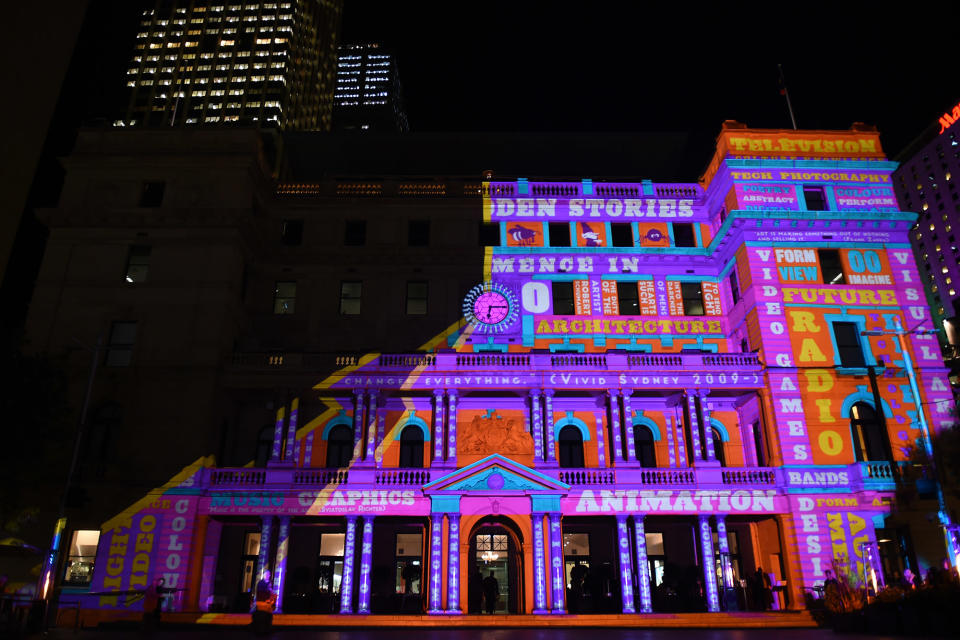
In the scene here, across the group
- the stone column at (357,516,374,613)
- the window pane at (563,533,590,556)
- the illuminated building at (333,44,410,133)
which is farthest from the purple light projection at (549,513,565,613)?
the illuminated building at (333,44,410,133)

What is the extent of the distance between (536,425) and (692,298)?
12173 mm

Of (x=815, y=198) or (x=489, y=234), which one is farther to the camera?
(x=489, y=234)

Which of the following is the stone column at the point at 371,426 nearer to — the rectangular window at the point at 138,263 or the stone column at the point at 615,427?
the stone column at the point at 615,427

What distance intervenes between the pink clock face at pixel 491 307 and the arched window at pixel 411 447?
6.70 meters

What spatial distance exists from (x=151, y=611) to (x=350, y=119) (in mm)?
152570

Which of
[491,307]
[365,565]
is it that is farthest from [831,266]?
[365,565]

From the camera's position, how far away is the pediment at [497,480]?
91.1 ft

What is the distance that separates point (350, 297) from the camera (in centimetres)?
3531

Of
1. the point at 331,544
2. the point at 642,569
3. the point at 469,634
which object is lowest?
the point at 469,634

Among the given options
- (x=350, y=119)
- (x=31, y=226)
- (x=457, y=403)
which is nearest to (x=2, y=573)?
(x=31, y=226)

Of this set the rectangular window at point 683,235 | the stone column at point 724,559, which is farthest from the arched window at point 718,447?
the rectangular window at point 683,235

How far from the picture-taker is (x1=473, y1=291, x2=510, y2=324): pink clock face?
34.3m

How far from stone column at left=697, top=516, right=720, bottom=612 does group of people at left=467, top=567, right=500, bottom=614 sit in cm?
869

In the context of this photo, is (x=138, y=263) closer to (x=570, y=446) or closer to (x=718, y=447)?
(x=570, y=446)
